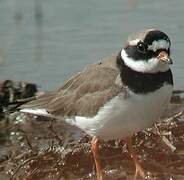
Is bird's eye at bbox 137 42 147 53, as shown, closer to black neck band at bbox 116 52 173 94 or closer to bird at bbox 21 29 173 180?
bird at bbox 21 29 173 180

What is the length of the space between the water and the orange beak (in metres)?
2.63

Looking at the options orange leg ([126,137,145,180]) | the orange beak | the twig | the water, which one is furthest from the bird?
the water

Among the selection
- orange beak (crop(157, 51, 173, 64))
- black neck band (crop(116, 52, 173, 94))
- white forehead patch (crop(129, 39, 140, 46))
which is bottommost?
black neck band (crop(116, 52, 173, 94))

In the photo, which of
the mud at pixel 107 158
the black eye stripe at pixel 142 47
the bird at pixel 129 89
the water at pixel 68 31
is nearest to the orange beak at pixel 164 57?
the bird at pixel 129 89

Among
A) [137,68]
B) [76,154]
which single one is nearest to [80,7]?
[76,154]

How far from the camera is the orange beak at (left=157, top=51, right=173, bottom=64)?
679 cm

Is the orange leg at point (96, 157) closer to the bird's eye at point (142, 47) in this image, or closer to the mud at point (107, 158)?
the mud at point (107, 158)

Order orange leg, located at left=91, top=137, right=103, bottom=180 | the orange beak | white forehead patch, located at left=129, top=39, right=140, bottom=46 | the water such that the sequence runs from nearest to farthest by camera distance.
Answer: the orange beak < white forehead patch, located at left=129, top=39, right=140, bottom=46 < orange leg, located at left=91, top=137, right=103, bottom=180 < the water

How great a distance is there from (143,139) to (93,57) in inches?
76.1

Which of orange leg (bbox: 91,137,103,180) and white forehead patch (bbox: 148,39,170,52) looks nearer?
white forehead patch (bbox: 148,39,170,52)

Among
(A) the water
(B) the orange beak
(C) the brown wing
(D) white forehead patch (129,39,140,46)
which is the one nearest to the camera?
(B) the orange beak

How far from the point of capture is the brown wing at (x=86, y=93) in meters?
7.20

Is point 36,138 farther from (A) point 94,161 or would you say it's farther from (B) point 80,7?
(B) point 80,7

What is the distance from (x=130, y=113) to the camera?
6.98 metres
